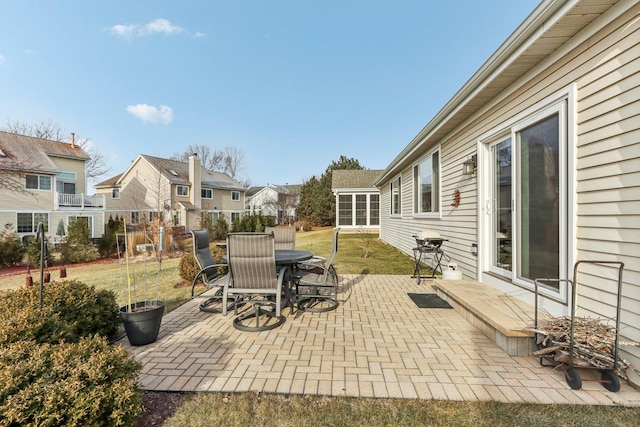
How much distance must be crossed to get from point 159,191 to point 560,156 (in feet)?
80.5

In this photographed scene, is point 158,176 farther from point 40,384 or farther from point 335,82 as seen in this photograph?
point 40,384

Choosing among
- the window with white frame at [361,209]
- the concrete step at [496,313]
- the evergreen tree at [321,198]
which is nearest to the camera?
the concrete step at [496,313]

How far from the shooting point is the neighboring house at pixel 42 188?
15.9 meters

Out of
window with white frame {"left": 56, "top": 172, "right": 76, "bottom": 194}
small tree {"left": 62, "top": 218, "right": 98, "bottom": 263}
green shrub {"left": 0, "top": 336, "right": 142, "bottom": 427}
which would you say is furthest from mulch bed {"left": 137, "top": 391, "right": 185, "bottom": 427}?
window with white frame {"left": 56, "top": 172, "right": 76, "bottom": 194}

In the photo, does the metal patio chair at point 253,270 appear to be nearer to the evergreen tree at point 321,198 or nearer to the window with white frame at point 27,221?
the window with white frame at point 27,221

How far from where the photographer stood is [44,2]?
753cm

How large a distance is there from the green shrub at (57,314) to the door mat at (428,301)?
13.1 ft

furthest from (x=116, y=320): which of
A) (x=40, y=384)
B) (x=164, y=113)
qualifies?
(x=164, y=113)

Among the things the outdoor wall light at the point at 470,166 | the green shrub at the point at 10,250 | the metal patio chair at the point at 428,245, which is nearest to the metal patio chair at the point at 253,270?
the metal patio chair at the point at 428,245

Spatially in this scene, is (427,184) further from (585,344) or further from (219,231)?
(219,231)

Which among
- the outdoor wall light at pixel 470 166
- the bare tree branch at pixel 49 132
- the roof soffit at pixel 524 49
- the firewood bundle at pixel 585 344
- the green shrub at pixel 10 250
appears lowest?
the green shrub at pixel 10 250

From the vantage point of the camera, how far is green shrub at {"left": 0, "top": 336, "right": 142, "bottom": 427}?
4.84 ft

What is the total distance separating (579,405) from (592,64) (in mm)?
2771

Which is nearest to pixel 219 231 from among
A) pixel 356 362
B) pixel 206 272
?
pixel 206 272
